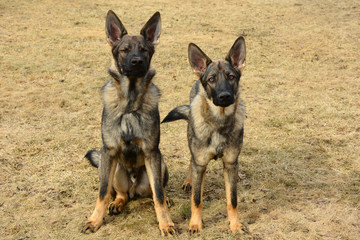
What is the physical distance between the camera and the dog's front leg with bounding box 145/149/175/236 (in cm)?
479

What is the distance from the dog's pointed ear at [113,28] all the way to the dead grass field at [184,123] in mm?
2327

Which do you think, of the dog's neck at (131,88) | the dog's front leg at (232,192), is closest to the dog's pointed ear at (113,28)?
the dog's neck at (131,88)

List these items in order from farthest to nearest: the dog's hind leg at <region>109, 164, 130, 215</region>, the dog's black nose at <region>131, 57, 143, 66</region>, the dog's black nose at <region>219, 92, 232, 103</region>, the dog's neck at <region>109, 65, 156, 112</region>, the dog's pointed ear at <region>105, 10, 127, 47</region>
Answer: the dog's hind leg at <region>109, 164, 130, 215</region> < the dog's pointed ear at <region>105, 10, 127, 47</region> < the dog's neck at <region>109, 65, 156, 112</region> < the dog's black nose at <region>131, 57, 143, 66</region> < the dog's black nose at <region>219, 92, 232, 103</region>

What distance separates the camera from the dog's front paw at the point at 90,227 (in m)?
4.80

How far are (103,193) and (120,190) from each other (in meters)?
0.45

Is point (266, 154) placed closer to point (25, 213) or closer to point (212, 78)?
point (212, 78)

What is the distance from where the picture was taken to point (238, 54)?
192 inches

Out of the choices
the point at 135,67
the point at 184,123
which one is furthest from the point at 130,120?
the point at 184,123

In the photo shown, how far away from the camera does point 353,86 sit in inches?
396

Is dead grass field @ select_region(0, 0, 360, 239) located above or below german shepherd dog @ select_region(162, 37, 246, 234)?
below

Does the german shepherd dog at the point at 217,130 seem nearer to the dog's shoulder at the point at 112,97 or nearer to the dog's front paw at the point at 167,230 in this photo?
the dog's front paw at the point at 167,230

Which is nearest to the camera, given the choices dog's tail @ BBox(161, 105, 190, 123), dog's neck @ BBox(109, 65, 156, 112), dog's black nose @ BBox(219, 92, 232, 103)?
dog's black nose @ BBox(219, 92, 232, 103)

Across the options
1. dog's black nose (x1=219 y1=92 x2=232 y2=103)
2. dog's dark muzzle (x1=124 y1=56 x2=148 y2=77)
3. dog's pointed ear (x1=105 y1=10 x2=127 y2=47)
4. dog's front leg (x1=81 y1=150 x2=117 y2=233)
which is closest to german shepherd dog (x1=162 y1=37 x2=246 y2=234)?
dog's black nose (x1=219 y1=92 x2=232 y2=103)

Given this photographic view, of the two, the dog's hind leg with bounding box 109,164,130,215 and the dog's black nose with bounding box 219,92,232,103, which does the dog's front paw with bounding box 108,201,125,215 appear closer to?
the dog's hind leg with bounding box 109,164,130,215
